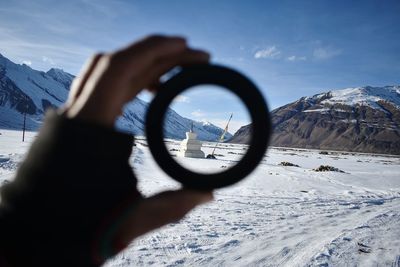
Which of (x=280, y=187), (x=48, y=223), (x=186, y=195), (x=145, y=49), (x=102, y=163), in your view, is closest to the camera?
(x=48, y=223)

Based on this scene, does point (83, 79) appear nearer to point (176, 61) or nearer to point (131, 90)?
point (131, 90)

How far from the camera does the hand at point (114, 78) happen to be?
1.42 meters

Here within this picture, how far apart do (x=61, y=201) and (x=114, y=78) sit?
1.90ft

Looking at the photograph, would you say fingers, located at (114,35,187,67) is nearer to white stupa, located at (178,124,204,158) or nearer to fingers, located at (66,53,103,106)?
fingers, located at (66,53,103,106)

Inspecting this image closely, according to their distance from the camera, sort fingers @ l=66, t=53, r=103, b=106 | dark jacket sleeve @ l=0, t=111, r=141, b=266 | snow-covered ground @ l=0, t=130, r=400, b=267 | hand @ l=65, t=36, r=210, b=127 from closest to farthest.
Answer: dark jacket sleeve @ l=0, t=111, r=141, b=266, hand @ l=65, t=36, r=210, b=127, fingers @ l=66, t=53, r=103, b=106, snow-covered ground @ l=0, t=130, r=400, b=267

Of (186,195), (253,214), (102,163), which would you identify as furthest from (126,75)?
(253,214)

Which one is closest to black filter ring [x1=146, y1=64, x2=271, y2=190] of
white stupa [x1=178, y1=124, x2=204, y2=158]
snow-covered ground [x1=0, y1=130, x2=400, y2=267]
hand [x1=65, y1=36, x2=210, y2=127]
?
hand [x1=65, y1=36, x2=210, y2=127]

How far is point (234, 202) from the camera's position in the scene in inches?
447

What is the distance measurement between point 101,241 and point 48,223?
23cm

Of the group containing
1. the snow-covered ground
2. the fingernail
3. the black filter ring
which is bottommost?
the snow-covered ground

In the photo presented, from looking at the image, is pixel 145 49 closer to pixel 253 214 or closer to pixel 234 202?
pixel 253 214

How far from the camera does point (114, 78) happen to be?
1.45m

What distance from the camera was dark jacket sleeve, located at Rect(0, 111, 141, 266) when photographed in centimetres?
128

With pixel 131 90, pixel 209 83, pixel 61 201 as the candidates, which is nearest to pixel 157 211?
pixel 61 201
